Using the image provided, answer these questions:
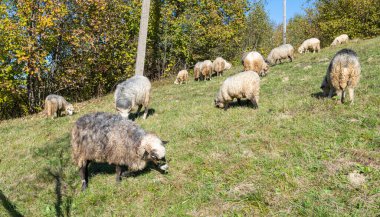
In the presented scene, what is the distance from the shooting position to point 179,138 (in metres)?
8.51

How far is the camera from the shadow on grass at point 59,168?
6.11 metres

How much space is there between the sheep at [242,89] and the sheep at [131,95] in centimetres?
311

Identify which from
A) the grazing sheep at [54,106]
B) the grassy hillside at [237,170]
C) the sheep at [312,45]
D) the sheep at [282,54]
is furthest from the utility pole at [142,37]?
the sheep at [312,45]

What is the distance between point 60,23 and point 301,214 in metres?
20.8

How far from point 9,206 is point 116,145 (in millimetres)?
2665

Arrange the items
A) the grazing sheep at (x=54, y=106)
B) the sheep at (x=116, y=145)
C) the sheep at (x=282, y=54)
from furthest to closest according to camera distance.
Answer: the sheep at (x=282, y=54) → the grazing sheep at (x=54, y=106) → the sheep at (x=116, y=145)

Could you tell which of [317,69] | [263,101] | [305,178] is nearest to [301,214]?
[305,178]

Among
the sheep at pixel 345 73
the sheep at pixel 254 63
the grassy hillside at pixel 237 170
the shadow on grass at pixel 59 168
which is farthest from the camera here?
the sheep at pixel 254 63

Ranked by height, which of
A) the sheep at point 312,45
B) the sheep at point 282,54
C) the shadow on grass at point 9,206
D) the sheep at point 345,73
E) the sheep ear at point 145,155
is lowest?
the shadow on grass at point 9,206

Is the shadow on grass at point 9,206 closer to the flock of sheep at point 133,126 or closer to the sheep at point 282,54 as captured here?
the flock of sheep at point 133,126

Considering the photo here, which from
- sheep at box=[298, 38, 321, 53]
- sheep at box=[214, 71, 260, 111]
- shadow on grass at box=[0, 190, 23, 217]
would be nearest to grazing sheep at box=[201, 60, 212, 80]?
sheep at box=[214, 71, 260, 111]

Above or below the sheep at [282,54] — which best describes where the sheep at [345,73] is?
below

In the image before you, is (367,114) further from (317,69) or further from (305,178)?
(317,69)

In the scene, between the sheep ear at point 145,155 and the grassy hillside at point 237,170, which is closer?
the grassy hillside at point 237,170
